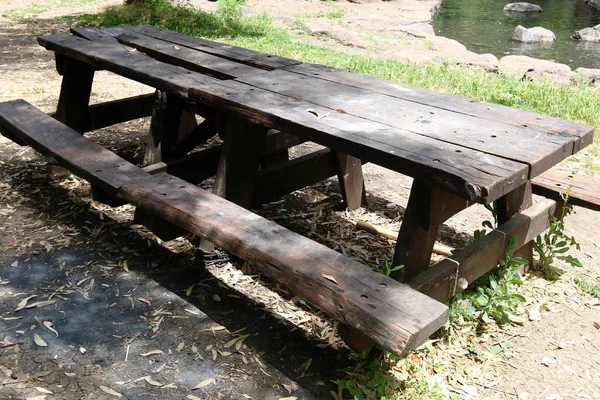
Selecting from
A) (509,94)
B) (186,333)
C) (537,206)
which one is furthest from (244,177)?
(509,94)

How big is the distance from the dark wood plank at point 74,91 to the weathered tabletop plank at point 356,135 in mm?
898

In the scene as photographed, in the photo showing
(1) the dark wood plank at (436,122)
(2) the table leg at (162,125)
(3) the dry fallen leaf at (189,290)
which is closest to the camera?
(1) the dark wood plank at (436,122)

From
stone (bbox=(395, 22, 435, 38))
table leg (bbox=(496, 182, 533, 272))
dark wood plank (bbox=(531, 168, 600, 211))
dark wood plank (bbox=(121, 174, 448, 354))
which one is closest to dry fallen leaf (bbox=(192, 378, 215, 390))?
dark wood plank (bbox=(121, 174, 448, 354))

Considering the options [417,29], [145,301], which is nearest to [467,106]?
[145,301]

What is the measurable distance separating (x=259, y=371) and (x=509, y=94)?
17.4ft

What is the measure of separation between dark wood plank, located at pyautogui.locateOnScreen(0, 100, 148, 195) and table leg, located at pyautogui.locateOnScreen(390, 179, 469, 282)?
4.65ft

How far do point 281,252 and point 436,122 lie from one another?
3.19 feet

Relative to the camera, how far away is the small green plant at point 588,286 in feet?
12.4

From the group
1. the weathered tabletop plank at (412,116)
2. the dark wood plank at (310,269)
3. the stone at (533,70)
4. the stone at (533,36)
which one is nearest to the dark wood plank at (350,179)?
the weathered tabletop plank at (412,116)

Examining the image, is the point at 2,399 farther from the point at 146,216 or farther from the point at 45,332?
the point at 146,216

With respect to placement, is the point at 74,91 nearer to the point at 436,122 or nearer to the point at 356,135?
the point at 356,135

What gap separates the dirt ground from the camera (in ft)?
9.77

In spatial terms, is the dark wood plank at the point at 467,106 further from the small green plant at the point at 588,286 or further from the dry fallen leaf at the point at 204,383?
the dry fallen leaf at the point at 204,383

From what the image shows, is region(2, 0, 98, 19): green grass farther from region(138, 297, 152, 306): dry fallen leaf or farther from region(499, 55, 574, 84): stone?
region(138, 297, 152, 306): dry fallen leaf
